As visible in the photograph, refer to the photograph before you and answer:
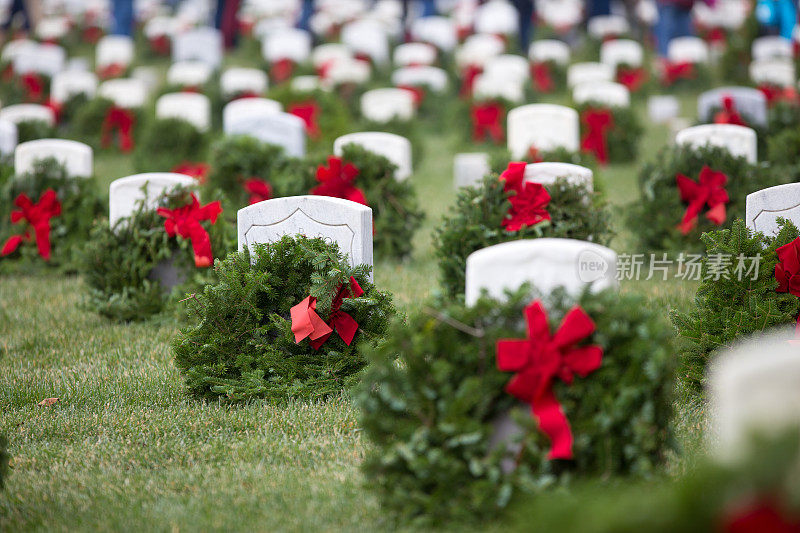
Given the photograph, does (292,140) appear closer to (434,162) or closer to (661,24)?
(434,162)

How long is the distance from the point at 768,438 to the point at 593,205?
14.0 ft

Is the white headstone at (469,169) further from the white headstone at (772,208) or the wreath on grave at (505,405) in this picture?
the wreath on grave at (505,405)

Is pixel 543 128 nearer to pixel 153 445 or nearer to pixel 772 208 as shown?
pixel 772 208

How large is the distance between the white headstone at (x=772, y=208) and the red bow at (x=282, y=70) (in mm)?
14363

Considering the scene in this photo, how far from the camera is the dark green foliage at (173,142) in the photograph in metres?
13.1

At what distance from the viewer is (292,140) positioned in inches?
399

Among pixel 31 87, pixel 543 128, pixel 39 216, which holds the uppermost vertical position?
pixel 31 87

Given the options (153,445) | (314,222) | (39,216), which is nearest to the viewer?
(153,445)

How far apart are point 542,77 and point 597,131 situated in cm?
548

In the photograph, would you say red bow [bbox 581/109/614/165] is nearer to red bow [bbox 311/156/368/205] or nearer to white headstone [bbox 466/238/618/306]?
red bow [bbox 311/156/368/205]

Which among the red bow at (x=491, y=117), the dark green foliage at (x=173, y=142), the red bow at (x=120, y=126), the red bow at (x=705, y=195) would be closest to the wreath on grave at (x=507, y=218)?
the red bow at (x=705, y=195)

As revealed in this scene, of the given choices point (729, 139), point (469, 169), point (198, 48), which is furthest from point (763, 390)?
point (198, 48)

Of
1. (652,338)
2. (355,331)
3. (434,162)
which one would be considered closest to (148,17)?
(434,162)

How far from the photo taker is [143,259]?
7.04 m
